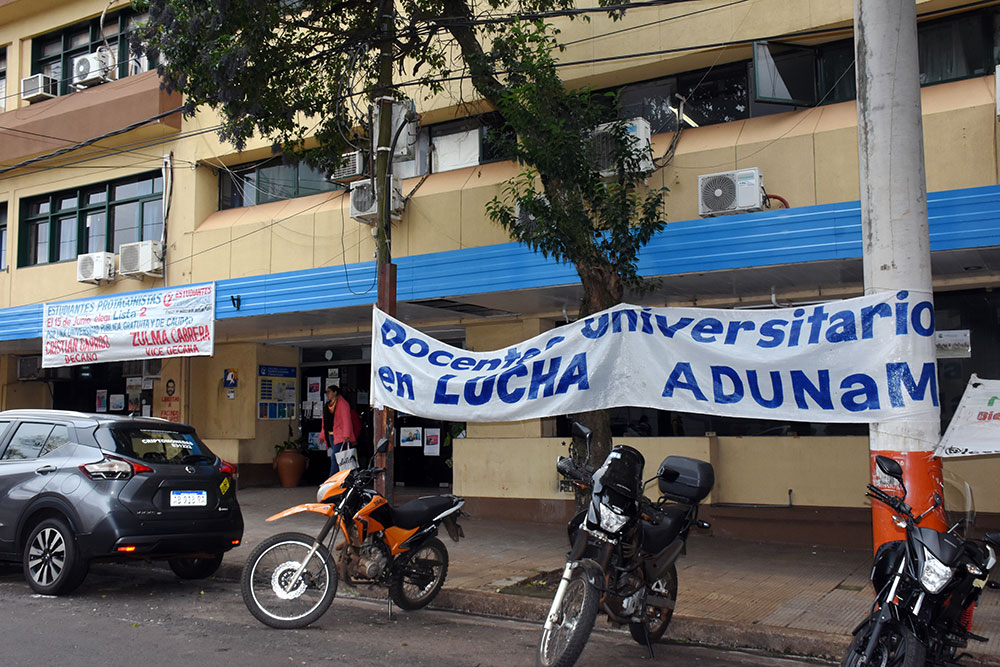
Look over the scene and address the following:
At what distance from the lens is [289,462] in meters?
15.8

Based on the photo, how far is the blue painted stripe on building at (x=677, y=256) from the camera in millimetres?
8117

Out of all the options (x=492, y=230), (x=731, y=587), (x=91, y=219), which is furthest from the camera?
(x=91, y=219)

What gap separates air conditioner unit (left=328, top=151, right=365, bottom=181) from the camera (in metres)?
12.8

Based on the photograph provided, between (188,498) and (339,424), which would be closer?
(188,498)

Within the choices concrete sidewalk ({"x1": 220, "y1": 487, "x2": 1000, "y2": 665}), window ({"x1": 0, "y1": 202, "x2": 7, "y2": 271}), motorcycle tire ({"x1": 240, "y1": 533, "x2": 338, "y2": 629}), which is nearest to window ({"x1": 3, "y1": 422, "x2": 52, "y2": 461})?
concrete sidewalk ({"x1": 220, "y1": 487, "x2": 1000, "y2": 665})

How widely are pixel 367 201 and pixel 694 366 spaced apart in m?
6.72

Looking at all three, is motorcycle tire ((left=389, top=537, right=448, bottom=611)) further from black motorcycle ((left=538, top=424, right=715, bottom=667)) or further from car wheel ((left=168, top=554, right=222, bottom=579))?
car wheel ((left=168, top=554, right=222, bottom=579))

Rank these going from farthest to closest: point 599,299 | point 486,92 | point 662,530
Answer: point 486,92
point 599,299
point 662,530


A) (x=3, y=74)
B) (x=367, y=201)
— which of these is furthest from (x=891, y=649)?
(x=3, y=74)

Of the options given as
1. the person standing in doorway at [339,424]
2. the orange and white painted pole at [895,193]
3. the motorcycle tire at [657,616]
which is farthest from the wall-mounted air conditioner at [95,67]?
the motorcycle tire at [657,616]

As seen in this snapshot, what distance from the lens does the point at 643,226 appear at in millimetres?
8094

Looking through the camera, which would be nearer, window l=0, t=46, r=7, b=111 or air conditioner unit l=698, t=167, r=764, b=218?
air conditioner unit l=698, t=167, r=764, b=218

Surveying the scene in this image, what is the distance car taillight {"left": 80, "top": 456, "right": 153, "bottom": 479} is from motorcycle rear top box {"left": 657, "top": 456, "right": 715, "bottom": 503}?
15.3 feet

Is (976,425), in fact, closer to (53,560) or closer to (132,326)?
(53,560)
